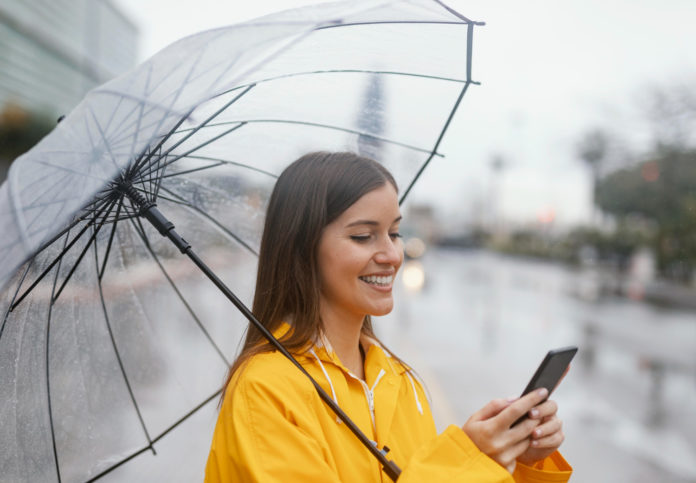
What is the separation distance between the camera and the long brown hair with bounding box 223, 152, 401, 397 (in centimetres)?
148

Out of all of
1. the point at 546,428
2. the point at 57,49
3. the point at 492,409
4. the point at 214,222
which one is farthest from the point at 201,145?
the point at 57,49

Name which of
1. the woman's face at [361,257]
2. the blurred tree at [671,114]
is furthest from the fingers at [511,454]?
the blurred tree at [671,114]

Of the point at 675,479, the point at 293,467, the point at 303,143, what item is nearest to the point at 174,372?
the point at 303,143

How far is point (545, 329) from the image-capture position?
36.3 feet

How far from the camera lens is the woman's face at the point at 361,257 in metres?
1.48

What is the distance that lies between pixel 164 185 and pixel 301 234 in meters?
0.61

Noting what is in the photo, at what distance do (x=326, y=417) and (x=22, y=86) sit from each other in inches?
873

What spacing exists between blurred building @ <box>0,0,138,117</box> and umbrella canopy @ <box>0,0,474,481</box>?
1793 centimetres

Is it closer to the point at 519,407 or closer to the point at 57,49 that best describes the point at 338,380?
the point at 519,407

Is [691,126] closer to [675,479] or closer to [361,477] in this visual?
[675,479]

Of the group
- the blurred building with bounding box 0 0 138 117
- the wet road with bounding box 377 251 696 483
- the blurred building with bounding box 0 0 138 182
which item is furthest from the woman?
the blurred building with bounding box 0 0 138 117

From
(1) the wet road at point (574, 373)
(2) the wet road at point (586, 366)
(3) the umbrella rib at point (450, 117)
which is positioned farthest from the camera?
(2) the wet road at point (586, 366)

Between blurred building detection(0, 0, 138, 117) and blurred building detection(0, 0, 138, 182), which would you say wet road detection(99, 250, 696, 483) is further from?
blurred building detection(0, 0, 138, 117)

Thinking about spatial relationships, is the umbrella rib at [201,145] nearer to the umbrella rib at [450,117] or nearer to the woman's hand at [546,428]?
the umbrella rib at [450,117]
